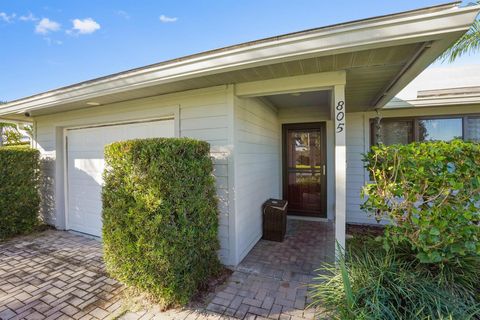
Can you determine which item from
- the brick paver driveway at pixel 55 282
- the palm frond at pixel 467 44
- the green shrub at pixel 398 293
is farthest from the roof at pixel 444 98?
the brick paver driveway at pixel 55 282

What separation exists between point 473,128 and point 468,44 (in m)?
1.69

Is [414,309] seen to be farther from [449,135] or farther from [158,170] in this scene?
[449,135]

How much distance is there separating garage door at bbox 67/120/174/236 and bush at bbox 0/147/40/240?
68 cm

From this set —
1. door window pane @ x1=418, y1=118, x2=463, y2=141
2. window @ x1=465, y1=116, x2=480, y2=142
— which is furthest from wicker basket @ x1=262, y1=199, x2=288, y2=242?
window @ x1=465, y1=116, x2=480, y2=142

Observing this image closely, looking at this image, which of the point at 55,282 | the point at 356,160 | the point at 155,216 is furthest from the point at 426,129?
the point at 55,282

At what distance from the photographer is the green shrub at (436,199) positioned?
1.96m

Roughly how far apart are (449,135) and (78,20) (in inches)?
337

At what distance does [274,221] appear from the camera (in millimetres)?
4191

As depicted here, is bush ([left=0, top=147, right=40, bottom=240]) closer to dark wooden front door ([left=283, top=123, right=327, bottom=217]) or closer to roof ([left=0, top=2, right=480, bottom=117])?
roof ([left=0, top=2, right=480, bottom=117])

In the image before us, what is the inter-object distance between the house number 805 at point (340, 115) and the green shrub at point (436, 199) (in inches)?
23.3

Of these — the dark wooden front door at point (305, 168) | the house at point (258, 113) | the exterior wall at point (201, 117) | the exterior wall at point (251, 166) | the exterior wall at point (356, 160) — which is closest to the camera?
the house at point (258, 113)

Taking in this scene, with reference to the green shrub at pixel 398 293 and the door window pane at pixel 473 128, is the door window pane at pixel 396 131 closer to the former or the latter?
the door window pane at pixel 473 128

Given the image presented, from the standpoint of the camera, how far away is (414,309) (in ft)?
5.60

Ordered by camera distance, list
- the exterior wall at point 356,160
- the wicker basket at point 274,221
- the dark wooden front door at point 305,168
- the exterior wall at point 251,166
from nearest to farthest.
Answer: the exterior wall at point 251,166, the wicker basket at point 274,221, the exterior wall at point 356,160, the dark wooden front door at point 305,168
